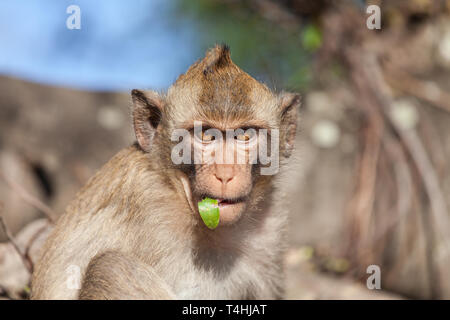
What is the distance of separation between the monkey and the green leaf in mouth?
0.04 m

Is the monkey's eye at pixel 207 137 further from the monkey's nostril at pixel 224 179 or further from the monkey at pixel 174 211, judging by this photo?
the monkey's nostril at pixel 224 179

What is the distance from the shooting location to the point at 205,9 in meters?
9.93

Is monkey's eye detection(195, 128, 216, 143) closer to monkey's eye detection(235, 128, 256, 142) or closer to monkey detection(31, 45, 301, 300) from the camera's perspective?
monkey detection(31, 45, 301, 300)

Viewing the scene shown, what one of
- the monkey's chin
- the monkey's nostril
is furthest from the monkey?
the monkey's nostril

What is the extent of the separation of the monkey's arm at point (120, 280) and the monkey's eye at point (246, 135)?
1042 mm

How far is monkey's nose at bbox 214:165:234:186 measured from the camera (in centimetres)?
291

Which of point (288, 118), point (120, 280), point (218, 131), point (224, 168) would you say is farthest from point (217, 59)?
point (120, 280)

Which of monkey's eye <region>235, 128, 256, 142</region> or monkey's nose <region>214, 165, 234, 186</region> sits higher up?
monkey's eye <region>235, 128, 256, 142</region>

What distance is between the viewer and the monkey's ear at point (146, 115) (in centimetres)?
348

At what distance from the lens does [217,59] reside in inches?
137

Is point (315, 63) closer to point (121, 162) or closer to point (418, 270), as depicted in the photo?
point (418, 270)

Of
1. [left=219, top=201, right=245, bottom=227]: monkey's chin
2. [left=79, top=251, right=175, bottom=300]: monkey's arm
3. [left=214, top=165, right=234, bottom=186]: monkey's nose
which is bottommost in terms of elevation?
[left=79, top=251, right=175, bottom=300]: monkey's arm

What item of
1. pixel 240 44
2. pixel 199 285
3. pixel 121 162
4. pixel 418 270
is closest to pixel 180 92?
pixel 121 162

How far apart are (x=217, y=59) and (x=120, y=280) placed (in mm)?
1568
